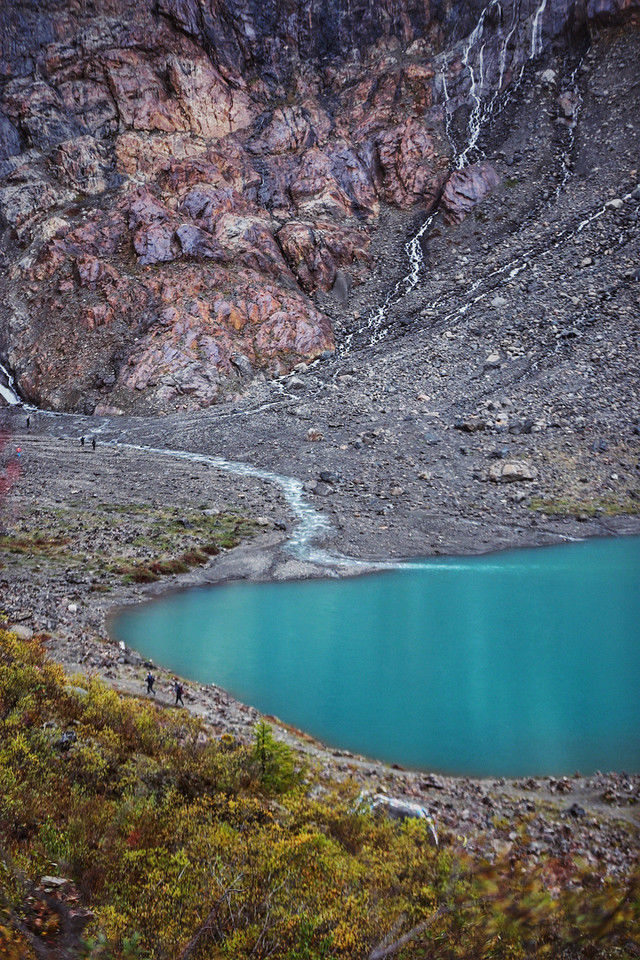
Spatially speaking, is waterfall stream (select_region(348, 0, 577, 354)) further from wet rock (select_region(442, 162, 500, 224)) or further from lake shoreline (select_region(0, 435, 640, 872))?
lake shoreline (select_region(0, 435, 640, 872))

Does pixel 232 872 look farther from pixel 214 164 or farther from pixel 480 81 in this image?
pixel 480 81

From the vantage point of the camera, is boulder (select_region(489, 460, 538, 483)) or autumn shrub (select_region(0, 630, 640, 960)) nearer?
autumn shrub (select_region(0, 630, 640, 960))

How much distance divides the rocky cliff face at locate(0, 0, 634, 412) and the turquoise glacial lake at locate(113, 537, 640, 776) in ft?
93.7

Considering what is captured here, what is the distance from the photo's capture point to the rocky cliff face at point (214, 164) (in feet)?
167

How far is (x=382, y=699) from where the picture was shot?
49.7ft

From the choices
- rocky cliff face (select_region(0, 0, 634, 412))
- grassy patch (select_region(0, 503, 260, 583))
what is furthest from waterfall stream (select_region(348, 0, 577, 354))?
grassy patch (select_region(0, 503, 260, 583))

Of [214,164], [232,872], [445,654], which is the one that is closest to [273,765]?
[232,872]

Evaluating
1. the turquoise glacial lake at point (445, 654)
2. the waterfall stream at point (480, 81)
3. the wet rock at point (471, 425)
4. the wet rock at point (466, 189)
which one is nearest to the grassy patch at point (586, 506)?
the turquoise glacial lake at point (445, 654)

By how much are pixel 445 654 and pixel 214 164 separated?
60317 mm

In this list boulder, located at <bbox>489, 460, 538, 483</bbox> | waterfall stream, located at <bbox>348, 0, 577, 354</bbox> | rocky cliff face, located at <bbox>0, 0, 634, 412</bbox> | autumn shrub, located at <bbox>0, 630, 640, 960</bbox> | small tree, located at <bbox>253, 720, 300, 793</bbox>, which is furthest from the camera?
waterfall stream, located at <bbox>348, 0, 577, 354</bbox>

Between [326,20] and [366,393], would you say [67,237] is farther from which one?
[326,20]

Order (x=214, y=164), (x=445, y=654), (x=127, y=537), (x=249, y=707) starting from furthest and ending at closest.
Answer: (x=214, y=164) < (x=127, y=537) < (x=445, y=654) < (x=249, y=707)

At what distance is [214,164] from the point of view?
204ft

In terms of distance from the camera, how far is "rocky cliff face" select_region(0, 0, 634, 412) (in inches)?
2007
